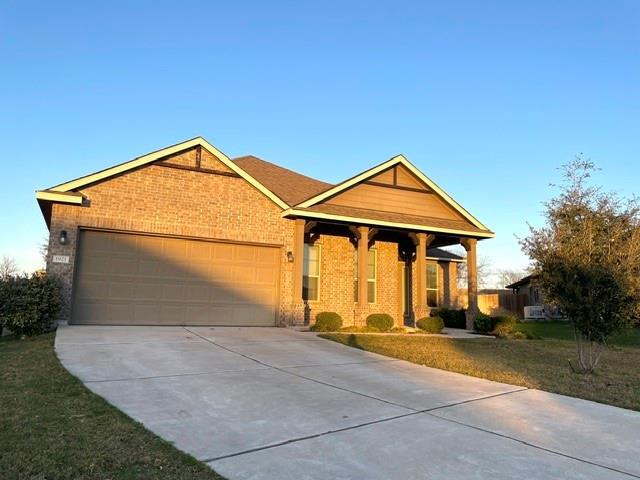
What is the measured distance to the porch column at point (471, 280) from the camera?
57.5 feet

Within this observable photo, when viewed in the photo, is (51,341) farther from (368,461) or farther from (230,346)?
(368,461)

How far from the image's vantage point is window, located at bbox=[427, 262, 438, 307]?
22203mm

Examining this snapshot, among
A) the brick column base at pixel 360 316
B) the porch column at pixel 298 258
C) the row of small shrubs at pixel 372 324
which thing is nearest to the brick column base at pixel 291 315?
the porch column at pixel 298 258

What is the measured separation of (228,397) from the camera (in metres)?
6.32

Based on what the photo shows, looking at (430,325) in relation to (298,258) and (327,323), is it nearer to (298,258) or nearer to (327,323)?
(327,323)

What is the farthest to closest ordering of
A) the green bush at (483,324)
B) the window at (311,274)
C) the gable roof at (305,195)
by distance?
the window at (311,274) < the green bush at (483,324) < the gable roof at (305,195)

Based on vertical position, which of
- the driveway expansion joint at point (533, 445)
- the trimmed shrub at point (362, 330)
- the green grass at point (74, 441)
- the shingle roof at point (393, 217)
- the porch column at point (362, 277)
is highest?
the shingle roof at point (393, 217)

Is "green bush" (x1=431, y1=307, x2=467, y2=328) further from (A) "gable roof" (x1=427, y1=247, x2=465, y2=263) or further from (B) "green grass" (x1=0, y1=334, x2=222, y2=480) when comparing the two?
(B) "green grass" (x1=0, y1=334, x2=222, y2=480)

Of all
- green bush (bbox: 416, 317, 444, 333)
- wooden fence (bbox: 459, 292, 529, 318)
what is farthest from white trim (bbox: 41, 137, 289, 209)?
wooden fence (bbox: 459, 292, 529, 318)

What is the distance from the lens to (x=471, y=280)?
17.5 metres

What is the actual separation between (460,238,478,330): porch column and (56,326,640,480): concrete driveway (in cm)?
900

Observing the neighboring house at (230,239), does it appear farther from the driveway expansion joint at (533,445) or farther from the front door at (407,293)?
the driveway expansion joint at (533,445)

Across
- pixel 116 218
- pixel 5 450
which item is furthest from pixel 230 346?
pixel 5 450

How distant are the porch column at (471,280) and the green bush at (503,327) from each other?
102cm
